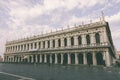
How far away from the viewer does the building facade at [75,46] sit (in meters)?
36.5

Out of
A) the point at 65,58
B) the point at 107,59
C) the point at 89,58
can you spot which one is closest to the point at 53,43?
the point at 65,58

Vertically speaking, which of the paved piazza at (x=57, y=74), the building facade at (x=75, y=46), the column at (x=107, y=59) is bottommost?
the paved piazza at (x=57, y=74)

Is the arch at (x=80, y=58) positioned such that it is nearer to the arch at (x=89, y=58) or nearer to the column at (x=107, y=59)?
the arch at (x=89, y=58)

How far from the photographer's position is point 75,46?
41.4 metres

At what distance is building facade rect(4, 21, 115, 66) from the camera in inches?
1436

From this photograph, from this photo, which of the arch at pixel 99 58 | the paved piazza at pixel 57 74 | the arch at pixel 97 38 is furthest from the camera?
the arch at pixel 97 38

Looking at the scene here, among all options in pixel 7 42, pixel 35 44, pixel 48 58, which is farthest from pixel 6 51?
pixel 48 58

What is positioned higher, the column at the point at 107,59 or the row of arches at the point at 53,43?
the row of arches at the point at 53,43

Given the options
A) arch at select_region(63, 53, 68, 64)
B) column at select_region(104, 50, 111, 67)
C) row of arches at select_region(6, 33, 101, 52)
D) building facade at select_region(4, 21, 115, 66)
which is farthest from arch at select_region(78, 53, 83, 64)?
column at select_region(104, 50, 111, 67)

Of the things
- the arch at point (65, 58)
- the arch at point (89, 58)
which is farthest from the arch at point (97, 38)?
the arch at point (65, 58)

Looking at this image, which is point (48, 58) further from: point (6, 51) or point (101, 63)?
point (6, 51)

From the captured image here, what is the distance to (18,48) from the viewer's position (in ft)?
221

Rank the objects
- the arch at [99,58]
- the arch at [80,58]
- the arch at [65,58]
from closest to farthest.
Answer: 1. the arch at [99,58]
2. the arch at [80,58]
3. the arch at [65,58]

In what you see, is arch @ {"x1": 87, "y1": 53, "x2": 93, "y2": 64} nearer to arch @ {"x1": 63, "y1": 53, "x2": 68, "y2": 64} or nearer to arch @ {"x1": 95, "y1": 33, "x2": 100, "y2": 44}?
arch @ {"x1": 95, "y1": 33, "x2": 100, "y2": 44}
